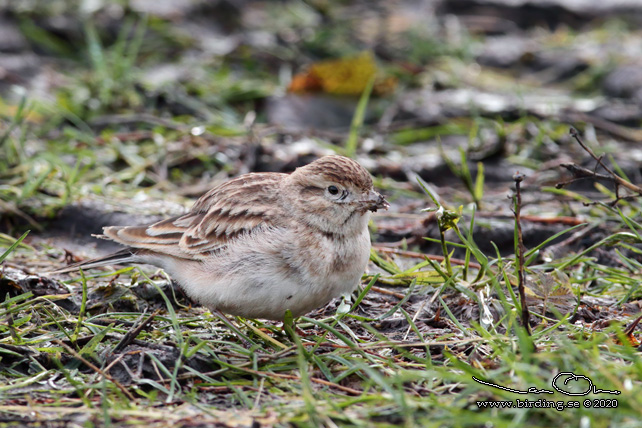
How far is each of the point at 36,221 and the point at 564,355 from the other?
4.61 metres

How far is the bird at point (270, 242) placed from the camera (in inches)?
181

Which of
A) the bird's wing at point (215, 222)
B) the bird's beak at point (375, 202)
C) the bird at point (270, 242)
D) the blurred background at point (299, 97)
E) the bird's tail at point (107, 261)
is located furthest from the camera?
the blurred background at point (299, 97)

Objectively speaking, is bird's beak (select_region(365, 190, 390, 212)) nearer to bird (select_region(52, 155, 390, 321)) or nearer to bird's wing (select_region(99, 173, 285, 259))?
bird (select_region(52, 155, 390, 321))

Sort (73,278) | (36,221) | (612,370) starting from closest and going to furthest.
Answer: (612,370) < (73,278) < (36,221)

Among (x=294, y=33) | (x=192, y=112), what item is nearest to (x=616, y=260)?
(x=192, y=112)

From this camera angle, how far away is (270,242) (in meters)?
4.73

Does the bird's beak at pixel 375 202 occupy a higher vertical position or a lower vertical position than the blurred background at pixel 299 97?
higher

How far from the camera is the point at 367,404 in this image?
12.3 feet

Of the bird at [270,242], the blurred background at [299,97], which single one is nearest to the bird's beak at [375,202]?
the bird at [270,242]

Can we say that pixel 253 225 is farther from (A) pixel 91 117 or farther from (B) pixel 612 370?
(A) pixel 91 117

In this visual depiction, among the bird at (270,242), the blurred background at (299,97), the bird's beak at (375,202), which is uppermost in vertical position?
the bird's beak at (375,202)

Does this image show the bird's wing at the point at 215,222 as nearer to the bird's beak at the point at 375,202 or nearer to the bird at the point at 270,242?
the bird at the point at 270,242

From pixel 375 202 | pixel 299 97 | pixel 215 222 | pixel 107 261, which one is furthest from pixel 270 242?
pixel 299 97

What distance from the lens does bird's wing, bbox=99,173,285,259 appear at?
501 cm
